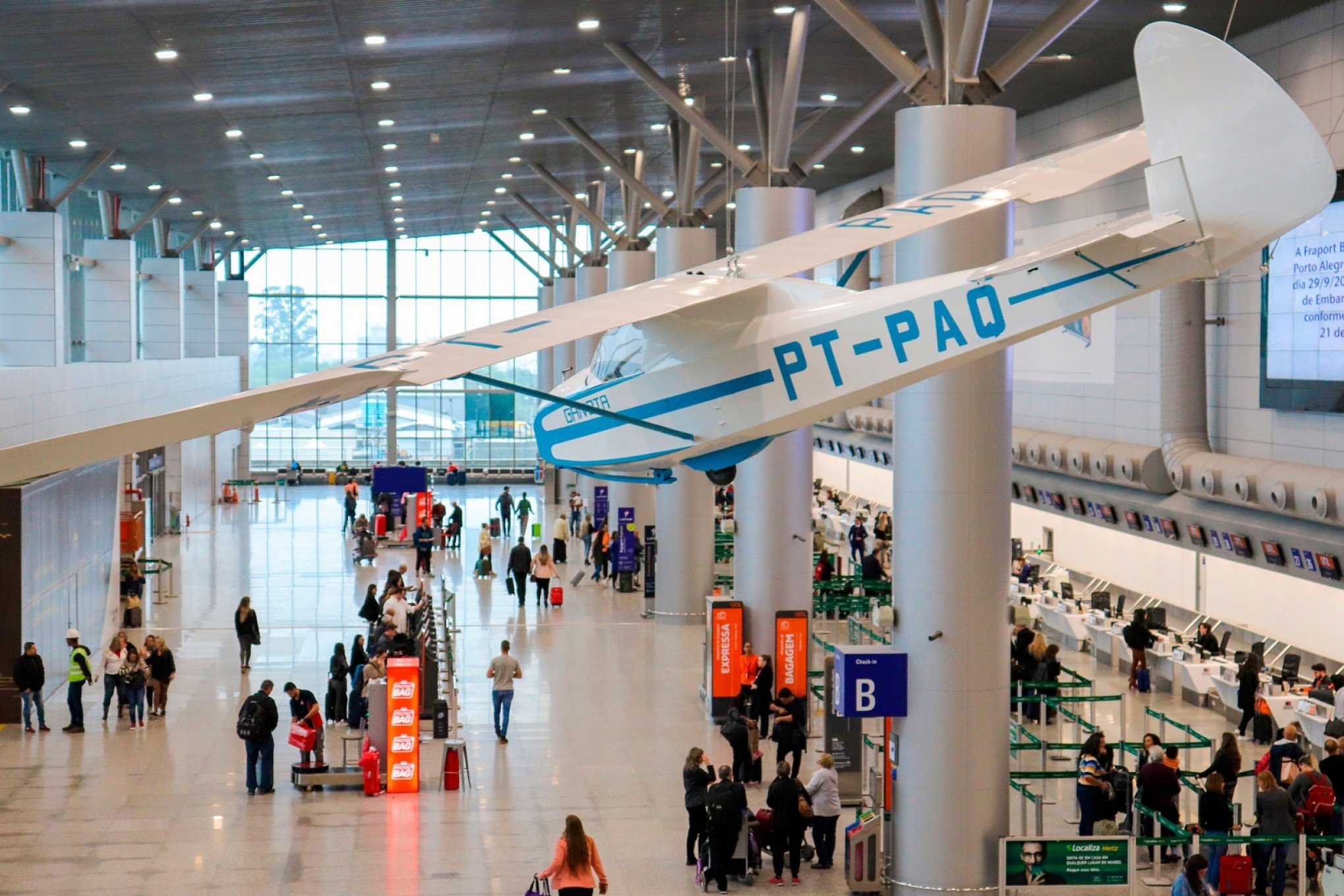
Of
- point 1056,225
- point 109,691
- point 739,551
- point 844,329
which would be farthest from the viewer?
point 1056,225

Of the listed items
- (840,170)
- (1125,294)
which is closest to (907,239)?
(1125,294)

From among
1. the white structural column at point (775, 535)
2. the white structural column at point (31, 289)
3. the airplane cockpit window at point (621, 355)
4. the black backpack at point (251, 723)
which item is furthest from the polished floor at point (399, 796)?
the white structural column at point (31, 289)

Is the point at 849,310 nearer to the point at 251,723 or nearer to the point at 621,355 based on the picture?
the point at 621,355

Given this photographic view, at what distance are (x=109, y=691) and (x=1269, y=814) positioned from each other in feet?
47.3

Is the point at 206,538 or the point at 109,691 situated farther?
the point at 206,538

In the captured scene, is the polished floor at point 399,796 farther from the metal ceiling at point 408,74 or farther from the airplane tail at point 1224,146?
the metal ceiling at point 408,74

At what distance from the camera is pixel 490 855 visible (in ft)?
43.2

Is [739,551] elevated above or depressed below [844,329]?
below

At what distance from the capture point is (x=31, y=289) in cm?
2439

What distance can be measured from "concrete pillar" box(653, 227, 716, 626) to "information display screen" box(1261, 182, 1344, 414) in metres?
9.59

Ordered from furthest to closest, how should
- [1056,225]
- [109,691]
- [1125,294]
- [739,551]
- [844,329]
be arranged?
[1056,225]
[739,551]
[109,691]
[844,329]
[1125,294]

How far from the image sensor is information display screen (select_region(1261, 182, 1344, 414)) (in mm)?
17953

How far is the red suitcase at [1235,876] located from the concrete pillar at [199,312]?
4251 centimetres

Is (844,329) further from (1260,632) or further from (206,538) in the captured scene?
(206,538)
